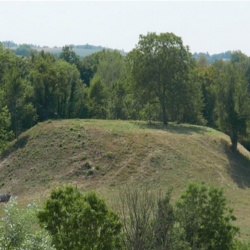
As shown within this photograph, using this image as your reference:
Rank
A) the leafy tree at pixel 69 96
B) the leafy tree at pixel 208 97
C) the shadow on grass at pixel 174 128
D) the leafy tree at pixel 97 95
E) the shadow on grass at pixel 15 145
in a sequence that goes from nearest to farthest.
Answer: the shadow on grass at pixel 15 145, the shadow on grass at pixel 174 128, the leafy tree at pixel 69 96, the leafy tree at pixel 97 95, the leafy tree at pixel 208 97

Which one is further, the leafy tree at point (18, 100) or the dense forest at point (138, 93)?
the leafy tree at point (18, 100)

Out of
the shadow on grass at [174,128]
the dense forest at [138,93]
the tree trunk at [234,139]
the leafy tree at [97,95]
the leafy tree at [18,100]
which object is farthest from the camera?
the leafy tree at [97,95]

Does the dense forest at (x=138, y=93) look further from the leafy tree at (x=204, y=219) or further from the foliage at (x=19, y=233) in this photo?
the foliage at (x=19, y=233)

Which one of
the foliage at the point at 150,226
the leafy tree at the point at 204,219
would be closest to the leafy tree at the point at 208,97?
the leafy tree at the point at 204,219

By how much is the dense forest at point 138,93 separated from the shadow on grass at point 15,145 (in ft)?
3.48

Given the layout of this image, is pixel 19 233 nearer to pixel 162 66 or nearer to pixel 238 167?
pixel 238 167

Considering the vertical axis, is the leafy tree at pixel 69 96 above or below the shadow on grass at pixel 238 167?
above

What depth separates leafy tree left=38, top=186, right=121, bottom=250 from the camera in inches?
815

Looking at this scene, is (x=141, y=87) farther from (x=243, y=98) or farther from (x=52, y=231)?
(x=52, y=231)

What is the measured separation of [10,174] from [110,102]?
78.8ft

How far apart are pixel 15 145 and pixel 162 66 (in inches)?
734

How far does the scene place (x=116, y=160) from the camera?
160ft

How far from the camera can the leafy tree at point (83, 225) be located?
20.7 meters

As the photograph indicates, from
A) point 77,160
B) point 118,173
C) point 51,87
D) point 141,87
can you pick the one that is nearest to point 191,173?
point 118,173
